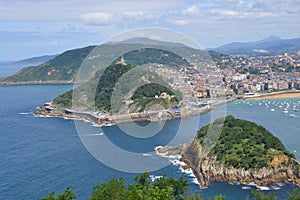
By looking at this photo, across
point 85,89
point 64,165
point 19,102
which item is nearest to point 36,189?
point 64,165

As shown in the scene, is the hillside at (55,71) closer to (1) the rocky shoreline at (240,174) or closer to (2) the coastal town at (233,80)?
(2) the coastal town at (233,80)

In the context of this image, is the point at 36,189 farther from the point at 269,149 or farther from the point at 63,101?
the point at 63,101

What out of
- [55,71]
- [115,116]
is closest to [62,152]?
[115,116]

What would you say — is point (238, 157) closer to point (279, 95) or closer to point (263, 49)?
point (279, 95)

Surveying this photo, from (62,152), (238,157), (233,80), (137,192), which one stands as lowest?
(62,152)

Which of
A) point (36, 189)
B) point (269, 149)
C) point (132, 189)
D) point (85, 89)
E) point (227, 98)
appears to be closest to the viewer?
point (132, 189)

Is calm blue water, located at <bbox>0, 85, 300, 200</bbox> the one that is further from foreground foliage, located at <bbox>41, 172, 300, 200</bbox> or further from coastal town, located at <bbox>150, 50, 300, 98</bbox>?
foreground foliage, located at <bbox>41, 172, 300, 200</bbox>

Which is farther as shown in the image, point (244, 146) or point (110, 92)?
point (110, 92)
